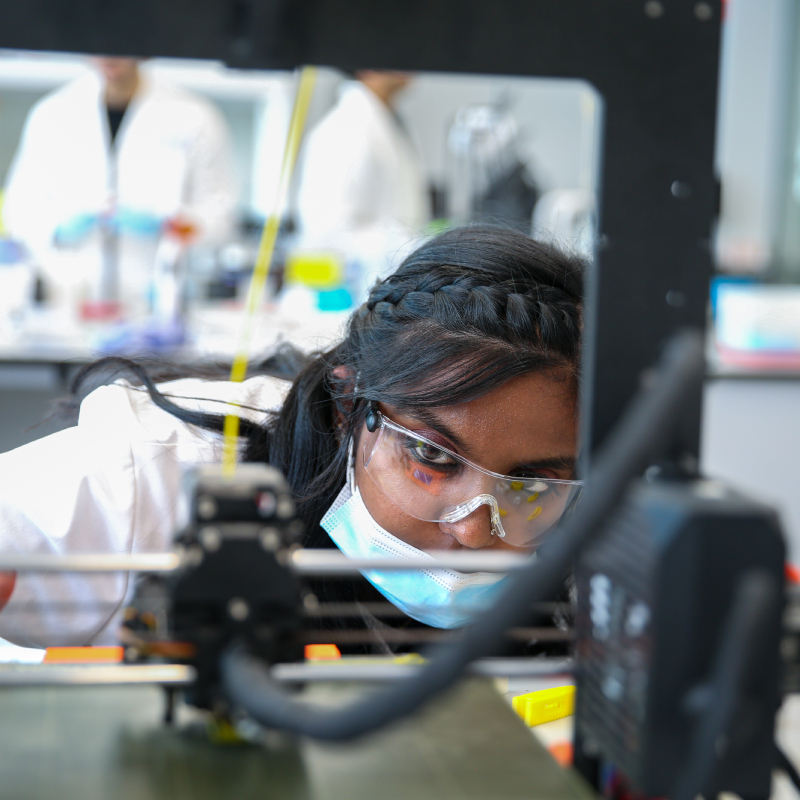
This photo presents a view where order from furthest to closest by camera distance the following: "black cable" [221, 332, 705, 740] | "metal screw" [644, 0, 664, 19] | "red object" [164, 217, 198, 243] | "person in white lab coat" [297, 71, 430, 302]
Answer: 1. "person in white lab coat" [297, 71, 430, 302]
2. "red object" [164, 217, 198, 243]
3. "metal screw" [644, 0, 664, 19]
4. "black cable" [221, 332, 705, 740]

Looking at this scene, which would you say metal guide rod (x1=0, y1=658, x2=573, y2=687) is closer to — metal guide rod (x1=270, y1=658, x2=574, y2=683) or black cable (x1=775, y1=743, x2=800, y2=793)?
metal guide rod (x1=270, y1=658, x2=574, y2=683)

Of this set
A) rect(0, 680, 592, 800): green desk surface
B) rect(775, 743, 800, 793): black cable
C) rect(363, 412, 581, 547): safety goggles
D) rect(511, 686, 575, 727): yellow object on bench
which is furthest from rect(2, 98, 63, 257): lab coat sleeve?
rect(775, 743, 800, 793): black cable

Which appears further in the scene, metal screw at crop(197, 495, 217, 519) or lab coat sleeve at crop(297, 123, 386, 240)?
lab coat sleeve at crop(297, 123, 386, 240)

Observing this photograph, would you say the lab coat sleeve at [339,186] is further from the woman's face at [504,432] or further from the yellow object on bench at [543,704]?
the yellow object on bench at [543,704]

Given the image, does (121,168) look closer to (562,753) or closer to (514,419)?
(514,419)

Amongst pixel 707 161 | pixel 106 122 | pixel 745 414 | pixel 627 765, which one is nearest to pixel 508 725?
pixel 627 765

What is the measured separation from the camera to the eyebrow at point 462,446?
39.8 inches

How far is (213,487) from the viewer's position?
16.2 inches

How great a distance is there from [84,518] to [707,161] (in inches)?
32.3

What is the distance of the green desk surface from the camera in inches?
16.5

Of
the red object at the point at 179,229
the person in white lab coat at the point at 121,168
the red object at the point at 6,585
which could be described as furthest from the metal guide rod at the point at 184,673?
the person in white lab coat at the point at 121,168

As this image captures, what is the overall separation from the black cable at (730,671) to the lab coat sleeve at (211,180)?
361 centimetres

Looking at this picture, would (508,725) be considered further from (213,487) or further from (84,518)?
(84,518)

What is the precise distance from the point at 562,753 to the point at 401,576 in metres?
0.59
